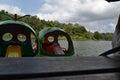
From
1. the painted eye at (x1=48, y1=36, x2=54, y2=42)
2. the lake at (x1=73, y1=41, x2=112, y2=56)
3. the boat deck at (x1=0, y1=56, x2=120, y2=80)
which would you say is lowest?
the lake at (x1=73, y1=41, x2=112, y2=56)

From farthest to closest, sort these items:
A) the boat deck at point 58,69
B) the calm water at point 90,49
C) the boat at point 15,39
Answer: the calm water at point 90,49 < the boat at point 15,39 < the boat deck at point 58,69

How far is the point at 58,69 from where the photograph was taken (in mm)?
1554

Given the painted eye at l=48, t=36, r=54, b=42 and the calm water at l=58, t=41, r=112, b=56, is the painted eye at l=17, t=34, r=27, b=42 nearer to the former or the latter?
the calm water at l=58, t=41, r=112, b=56

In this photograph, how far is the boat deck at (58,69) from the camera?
57.0 inches

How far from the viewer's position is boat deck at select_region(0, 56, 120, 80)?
1447mm

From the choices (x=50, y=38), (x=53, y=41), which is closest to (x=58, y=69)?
(x=53, y=41)

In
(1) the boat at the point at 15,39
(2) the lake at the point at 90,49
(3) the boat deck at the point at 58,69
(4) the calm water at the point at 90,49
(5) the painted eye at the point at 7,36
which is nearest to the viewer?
(3) the boat deck at the point at 58,69

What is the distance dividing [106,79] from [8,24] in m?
5.94

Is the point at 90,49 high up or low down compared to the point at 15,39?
down

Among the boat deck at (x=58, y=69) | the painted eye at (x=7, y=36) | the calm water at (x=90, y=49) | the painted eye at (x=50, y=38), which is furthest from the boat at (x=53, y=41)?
the boat deck at (x=58, y=69)

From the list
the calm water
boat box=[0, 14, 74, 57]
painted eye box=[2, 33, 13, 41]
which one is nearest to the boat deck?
the calm water

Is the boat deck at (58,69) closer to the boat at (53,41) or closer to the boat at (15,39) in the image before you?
the boat at (15,39)

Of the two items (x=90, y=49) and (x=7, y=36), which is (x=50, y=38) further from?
(x=90, y=49)

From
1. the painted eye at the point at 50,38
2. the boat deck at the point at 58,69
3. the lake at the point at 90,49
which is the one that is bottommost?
the lake at the point at 90,49
